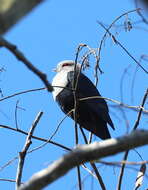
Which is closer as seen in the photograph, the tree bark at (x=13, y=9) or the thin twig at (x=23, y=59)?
the tree bark at (x=13, y=9)

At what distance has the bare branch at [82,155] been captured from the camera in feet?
3.43

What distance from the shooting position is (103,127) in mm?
4211

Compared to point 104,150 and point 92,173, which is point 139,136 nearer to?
point 104,150

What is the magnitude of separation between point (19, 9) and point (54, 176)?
1.37ft

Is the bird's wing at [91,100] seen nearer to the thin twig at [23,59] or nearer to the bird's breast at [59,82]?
the bird's breast at [59,82]

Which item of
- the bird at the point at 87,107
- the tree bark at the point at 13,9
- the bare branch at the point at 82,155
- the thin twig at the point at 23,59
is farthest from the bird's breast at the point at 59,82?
the tree bark at the point at 13,9

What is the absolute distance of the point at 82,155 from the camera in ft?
3.50

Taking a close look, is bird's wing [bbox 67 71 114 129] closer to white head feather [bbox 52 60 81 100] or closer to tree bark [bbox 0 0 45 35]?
white head feather [bbox 52 60 81 100]

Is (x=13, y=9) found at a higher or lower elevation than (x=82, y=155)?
higher

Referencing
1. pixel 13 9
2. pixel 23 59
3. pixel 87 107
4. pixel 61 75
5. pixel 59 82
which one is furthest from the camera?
pixel 61 75

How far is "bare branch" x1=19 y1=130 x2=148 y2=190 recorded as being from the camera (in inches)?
41.1

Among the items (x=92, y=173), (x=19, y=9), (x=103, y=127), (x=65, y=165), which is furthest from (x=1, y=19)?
(x=103, y=127)

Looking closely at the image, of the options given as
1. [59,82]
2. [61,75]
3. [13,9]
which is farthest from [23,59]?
[61,75]

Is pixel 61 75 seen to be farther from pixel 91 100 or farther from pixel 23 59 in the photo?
pixel 23 59
